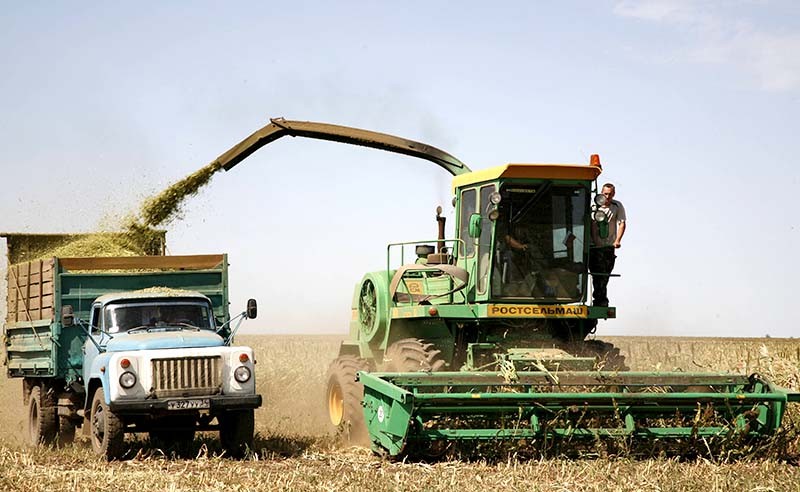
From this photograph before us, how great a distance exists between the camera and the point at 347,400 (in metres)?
13.2

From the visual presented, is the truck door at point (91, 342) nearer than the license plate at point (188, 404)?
No

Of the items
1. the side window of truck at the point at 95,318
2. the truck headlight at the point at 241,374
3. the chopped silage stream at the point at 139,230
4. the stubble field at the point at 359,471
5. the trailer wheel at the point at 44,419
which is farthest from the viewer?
the chopped silage stream at the point at 139,230

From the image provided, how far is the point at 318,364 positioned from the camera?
25.3 metres

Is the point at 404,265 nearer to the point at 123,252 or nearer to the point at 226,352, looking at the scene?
the point at 226,352

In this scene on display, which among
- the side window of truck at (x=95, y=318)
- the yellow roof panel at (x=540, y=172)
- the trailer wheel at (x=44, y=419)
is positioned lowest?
the trailer wheel at (x=44, y=419)

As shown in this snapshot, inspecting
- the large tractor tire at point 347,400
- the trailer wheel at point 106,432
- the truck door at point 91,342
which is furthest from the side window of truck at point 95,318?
the large tractor tire at point 347,400

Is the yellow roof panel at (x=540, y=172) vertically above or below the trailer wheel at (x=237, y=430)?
above

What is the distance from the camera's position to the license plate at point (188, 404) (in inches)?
456

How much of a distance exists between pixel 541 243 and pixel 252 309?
144 inches

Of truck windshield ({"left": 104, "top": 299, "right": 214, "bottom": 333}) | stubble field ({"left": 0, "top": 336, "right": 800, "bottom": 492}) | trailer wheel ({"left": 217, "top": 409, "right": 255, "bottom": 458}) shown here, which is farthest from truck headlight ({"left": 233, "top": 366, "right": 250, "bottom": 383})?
truck windshield ({"left": 104, "top": 299, "right": 214, "bottom": 333})

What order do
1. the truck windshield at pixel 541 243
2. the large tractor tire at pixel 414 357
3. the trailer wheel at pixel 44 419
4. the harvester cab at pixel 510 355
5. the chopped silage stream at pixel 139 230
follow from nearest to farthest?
1. the harvester cab at pixel 510 355
2. the large tractor tire at pixel 414 357
3. the truck windshield at pixel 541 243
4. the trailer wheel at pixel 44 419
5. the chopped silage stream at pixel 139 230

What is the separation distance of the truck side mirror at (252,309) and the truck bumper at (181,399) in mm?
1600

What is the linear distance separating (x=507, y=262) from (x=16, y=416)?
33.3ft

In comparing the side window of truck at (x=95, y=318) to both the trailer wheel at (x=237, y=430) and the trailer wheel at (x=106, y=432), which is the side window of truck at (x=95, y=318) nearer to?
the trailer wheel at (x=106, y=432)
